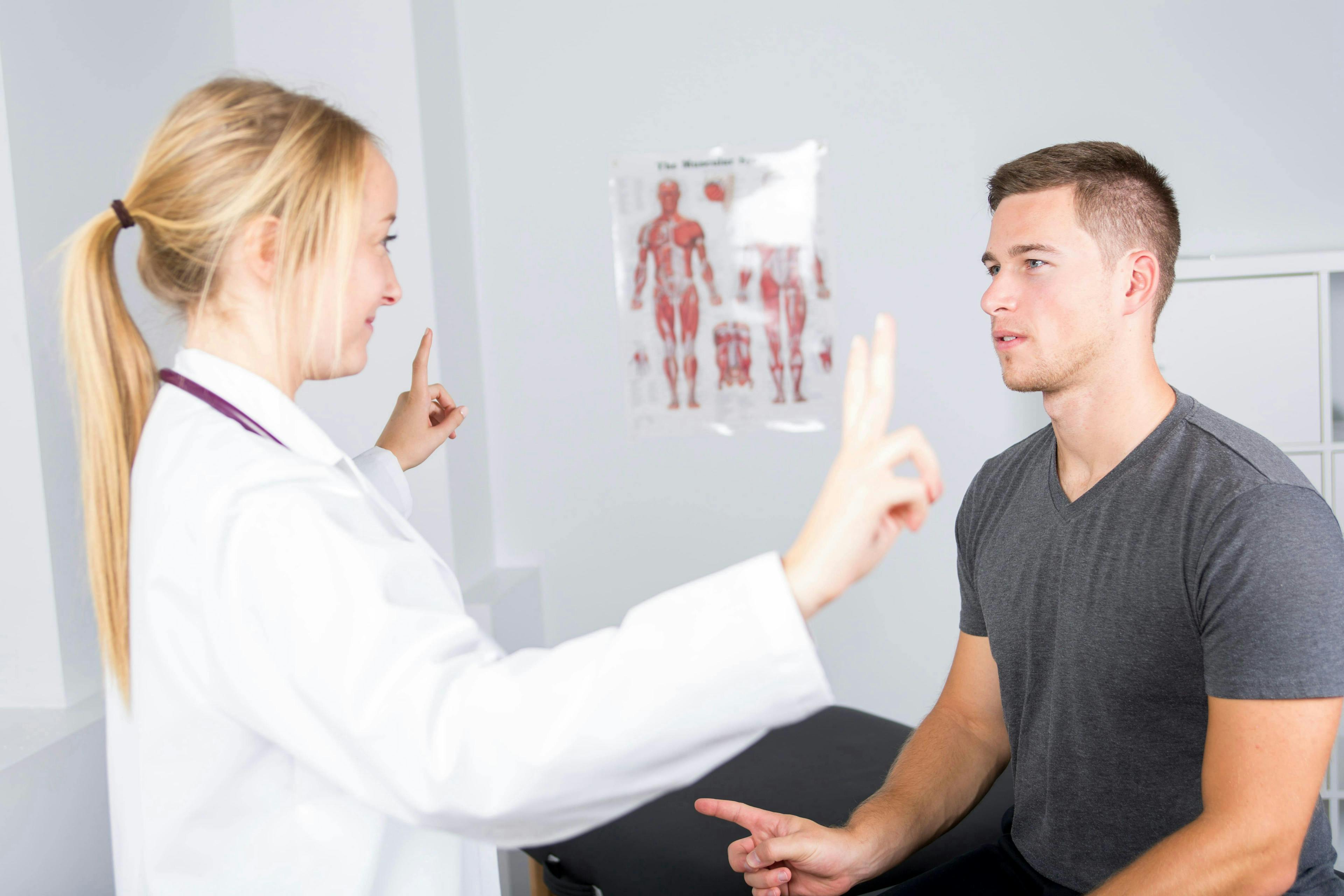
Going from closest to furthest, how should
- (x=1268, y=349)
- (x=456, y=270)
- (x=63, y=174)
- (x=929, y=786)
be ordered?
1. (x=929, y=786)
2. (x=63, y=174)
3. (x=1268, y=349)
4. (x=456, y=270)

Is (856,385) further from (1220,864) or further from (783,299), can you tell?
(783,299)

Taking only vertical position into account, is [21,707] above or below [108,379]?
below

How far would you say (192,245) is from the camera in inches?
36.2

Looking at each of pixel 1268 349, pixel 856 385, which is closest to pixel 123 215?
pixel 856 385

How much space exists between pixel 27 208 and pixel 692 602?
4.71ft

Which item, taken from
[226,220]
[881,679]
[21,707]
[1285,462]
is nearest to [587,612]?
[881,679]

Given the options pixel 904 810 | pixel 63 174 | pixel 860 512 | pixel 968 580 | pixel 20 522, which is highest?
pixel 63 174

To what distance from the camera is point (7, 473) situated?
1.61 metres

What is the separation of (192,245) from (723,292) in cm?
217

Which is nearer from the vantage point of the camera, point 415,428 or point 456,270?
point 415,428

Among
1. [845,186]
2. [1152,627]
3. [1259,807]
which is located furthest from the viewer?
[845,186]

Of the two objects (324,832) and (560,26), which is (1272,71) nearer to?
(560,26)

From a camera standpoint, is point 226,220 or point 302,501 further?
point 226,220

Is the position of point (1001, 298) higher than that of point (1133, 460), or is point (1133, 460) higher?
point (1001, 298)
